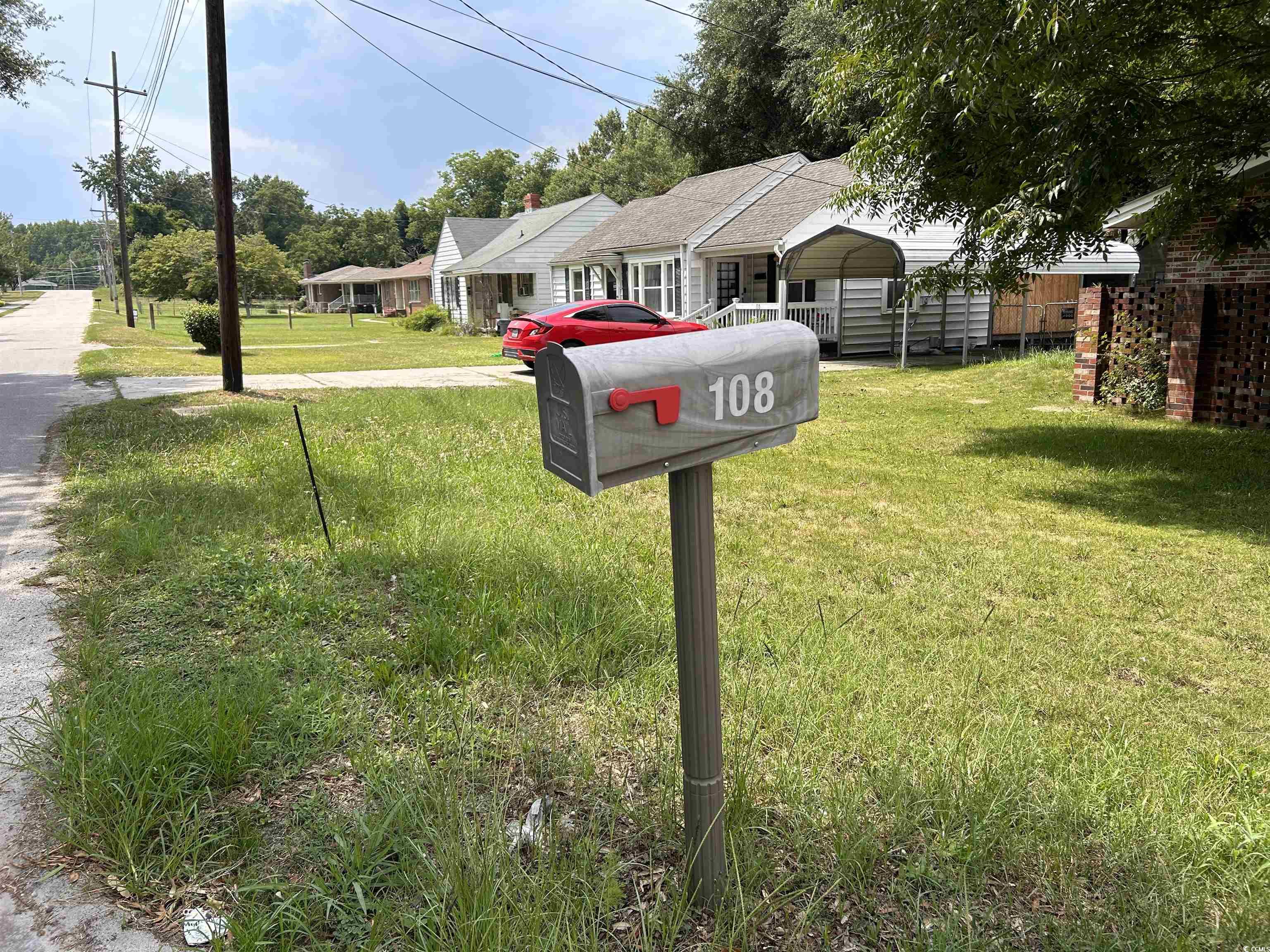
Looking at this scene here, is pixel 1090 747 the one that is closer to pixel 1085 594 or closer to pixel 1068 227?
pixel 1085 594

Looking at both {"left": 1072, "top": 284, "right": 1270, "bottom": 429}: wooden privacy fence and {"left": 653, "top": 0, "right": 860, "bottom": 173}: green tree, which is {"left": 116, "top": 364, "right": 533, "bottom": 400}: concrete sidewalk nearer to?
{"left": 1072, "top": 284, "right": 1270, "bottom": 429}: wooden privacy fence

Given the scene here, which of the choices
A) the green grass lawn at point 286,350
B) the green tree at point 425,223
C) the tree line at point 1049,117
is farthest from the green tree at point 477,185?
the tree line at point 1049,117

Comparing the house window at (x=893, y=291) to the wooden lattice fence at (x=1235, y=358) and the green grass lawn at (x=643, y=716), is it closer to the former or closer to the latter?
the wooden lattice fence at (x=1235, y=358)

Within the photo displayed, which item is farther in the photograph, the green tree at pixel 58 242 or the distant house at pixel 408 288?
the green tree at pixel 58 242

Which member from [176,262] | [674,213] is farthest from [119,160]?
[674,213]

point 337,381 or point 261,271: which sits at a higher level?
point 261,271

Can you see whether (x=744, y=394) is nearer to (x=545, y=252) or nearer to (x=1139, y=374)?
(x=1139, y=374)

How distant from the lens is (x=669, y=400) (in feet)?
5.74

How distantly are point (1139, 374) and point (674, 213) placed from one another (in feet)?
56.0

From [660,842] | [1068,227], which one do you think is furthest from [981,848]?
[1068,227]

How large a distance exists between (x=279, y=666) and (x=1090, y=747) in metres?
2.95

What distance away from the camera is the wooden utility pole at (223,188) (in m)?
12.1

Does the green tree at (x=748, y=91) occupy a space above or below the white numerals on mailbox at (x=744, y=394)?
above

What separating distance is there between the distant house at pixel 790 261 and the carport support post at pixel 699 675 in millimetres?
14065
